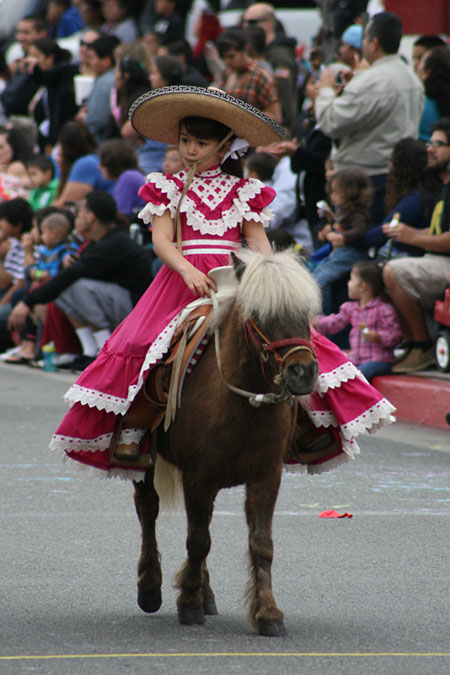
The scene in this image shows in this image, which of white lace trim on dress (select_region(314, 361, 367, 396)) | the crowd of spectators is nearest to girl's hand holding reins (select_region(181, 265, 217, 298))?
white lace trim on dress (select_region(314, 361, 367, 396))

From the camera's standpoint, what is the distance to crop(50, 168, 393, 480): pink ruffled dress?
545cm

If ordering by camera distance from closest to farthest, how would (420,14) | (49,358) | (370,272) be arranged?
(370,272) → (49,358) → (420,14)

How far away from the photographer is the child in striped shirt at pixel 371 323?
1130 centimetres

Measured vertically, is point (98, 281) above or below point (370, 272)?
below

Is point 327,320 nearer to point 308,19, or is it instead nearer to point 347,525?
point 347,525

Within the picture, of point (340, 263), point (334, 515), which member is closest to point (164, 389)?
point (334, 515)

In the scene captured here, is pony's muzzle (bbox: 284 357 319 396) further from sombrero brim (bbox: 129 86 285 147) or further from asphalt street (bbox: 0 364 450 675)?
sombrero brim (bbox: 129 86 285 147)

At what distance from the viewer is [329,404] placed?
215 inches

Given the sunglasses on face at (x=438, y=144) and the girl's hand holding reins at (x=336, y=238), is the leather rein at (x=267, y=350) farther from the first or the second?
the girl's hand holding reins at (x=336, y=238)

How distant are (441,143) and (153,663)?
7.24 m

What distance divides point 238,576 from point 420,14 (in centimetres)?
1190

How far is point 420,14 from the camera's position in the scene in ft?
54.4

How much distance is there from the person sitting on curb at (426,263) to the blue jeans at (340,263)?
95 centimetres

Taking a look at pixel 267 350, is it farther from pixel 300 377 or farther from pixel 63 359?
pixel 63 359
